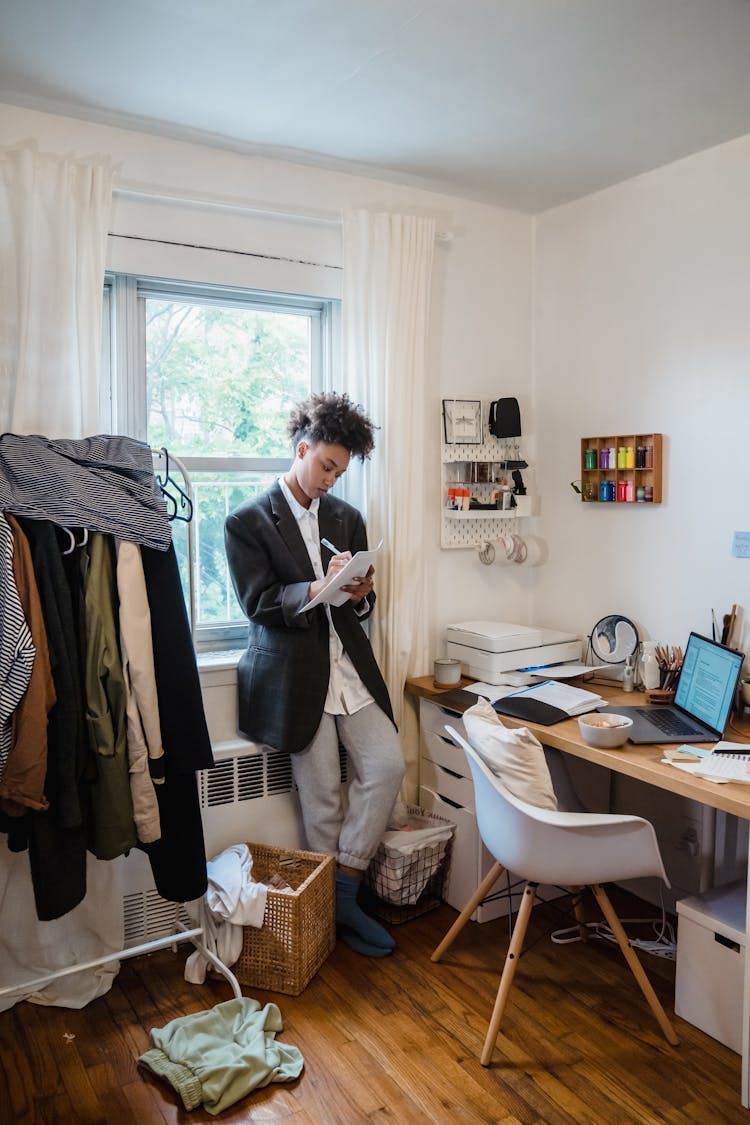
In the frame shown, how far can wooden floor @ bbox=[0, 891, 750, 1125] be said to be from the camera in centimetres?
202

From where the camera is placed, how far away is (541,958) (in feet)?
8.71

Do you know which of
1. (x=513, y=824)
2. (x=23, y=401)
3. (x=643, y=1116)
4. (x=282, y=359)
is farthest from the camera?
(x=282, y=359)

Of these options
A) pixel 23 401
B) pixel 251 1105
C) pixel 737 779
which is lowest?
pixel 251 1105

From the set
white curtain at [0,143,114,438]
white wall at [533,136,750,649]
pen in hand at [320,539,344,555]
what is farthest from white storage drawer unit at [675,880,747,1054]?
white curtain at [0,143,114,438]

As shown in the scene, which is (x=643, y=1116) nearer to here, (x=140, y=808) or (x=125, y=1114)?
(x=125, y=1114)

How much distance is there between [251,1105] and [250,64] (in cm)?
258

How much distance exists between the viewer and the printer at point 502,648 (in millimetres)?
3039

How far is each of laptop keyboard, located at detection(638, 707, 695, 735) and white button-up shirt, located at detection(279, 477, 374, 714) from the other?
2.90 ft

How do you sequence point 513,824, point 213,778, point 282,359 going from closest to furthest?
point 513,824
point 213,778
point 282,359

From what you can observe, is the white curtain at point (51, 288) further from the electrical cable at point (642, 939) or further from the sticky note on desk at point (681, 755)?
the electrical cable at point (642, 939)

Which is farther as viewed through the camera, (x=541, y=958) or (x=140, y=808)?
(x=541, y=958)

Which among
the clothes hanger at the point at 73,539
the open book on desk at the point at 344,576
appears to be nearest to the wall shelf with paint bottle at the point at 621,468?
the open book on desk at the point at 344,576

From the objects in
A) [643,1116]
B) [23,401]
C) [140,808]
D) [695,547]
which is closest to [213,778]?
[140,808]

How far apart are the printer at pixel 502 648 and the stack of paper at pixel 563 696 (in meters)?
0.13
